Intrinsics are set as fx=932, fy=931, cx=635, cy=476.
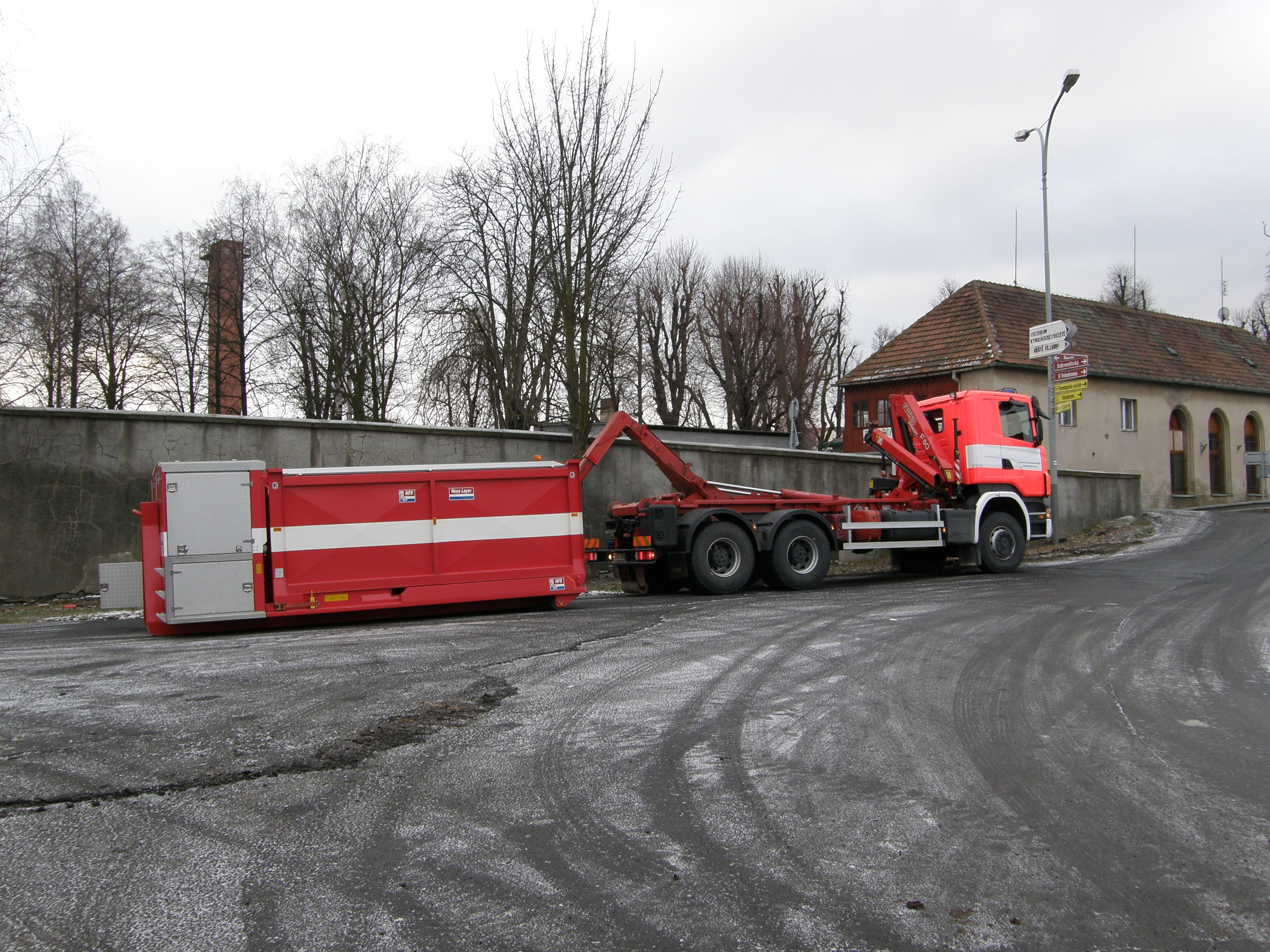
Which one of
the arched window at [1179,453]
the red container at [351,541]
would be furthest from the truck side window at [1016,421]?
the arched window at [1179,453]

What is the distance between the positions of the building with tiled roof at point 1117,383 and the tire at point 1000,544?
612 inches

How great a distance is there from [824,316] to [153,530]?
4505 cm

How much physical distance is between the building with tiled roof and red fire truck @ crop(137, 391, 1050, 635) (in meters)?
15.9

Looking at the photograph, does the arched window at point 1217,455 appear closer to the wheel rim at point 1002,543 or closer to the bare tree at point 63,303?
the wheel rim at point 1002,543

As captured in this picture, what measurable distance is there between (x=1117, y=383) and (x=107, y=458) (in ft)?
106

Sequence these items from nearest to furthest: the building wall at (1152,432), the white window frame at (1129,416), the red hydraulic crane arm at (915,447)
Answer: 1. the red hydraulic crane arm at (915,447)
2. the building wall at (1152,432)
3. the white window frame at (1129,416)

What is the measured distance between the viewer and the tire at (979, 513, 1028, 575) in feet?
53.6

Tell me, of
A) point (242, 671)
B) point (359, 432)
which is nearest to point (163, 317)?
point (359, 432)

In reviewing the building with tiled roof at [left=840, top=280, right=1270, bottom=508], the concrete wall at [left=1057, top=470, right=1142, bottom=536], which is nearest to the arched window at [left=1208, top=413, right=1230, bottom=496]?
the building with tiled roof at [left=840, top=280, right=1270, bottom=508]

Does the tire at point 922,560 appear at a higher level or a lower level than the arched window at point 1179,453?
lower

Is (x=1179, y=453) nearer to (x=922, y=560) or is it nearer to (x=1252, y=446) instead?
(x=1252, y=446)

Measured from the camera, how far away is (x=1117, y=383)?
111ft

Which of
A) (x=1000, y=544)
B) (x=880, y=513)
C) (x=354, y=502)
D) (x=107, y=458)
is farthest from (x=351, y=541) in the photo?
(x=1000, y=544)

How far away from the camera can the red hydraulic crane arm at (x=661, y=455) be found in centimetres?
1438
